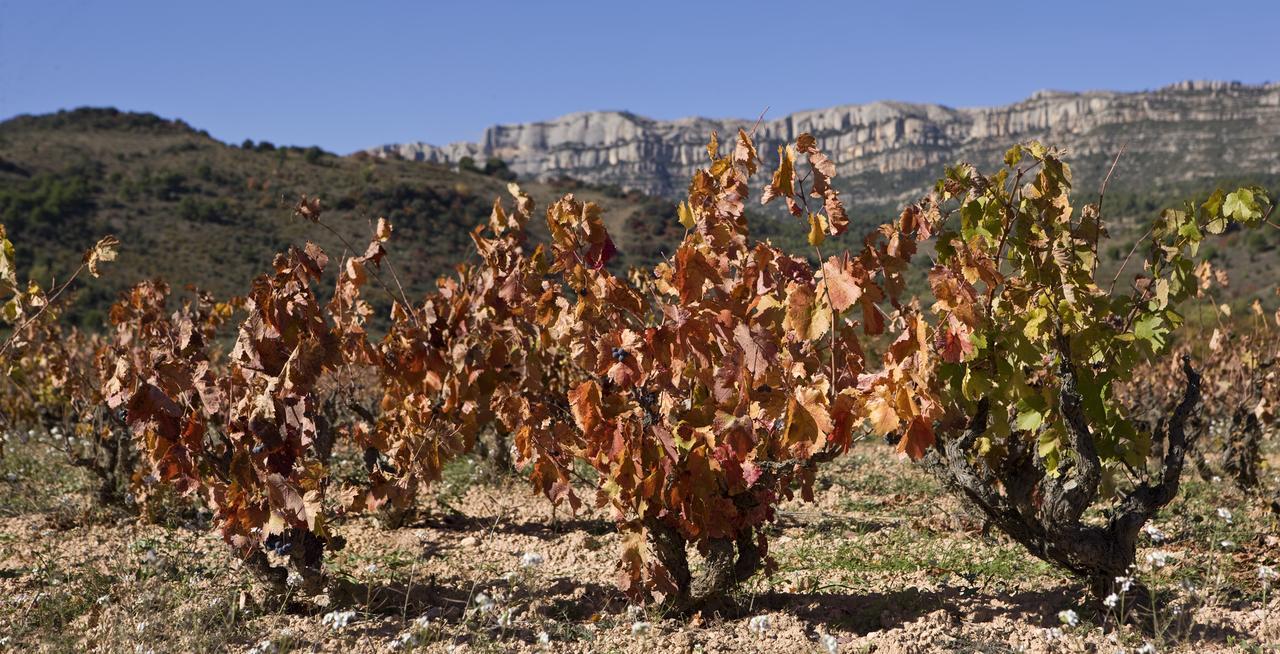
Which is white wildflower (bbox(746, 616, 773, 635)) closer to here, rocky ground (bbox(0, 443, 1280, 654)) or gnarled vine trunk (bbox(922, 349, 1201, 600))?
rocky ground (bbox(0, 443, 1280, 654))

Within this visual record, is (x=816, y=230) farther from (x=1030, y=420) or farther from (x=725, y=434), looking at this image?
(x=1030, y=420)

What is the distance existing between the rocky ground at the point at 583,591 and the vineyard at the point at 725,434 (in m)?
0.02

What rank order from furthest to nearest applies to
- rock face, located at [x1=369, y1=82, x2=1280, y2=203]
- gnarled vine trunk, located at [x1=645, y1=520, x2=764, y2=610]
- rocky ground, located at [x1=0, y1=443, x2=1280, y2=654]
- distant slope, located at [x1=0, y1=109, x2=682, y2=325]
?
rock face, located at [x1=369, y1=82, x2=1280, y2=203] → distant slope, located at [x1=0, y1=109, x2=682, y2=325] → gnarled vine trunk, located at [x1=645, y1=520, x2=764, y2=610] → rocky ground, located at [x1=0, y1=443, x2=1280, y2=654]

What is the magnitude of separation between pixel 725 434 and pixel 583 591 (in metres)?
1.18

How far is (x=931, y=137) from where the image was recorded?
102562 millimetres

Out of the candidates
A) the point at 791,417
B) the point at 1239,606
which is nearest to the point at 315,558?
the point at 791,417

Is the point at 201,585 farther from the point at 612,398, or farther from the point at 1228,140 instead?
the point at 1228,140

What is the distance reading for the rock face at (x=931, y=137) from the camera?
6312 centimetres

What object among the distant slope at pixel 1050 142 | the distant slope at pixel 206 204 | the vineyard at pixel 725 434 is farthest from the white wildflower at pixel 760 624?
the distant slope at pixel 206 204

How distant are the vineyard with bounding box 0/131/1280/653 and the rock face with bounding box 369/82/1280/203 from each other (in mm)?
827

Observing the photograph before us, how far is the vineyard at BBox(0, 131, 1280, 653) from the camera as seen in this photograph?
8.32 feet

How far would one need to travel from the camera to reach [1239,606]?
306 cm

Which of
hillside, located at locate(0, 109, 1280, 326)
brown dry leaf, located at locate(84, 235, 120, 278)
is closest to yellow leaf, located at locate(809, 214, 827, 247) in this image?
brown dry leaf, located at locate(84, 235, 120, 278)

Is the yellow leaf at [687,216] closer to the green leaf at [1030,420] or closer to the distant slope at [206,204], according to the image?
the green leaf at [1030,420]
